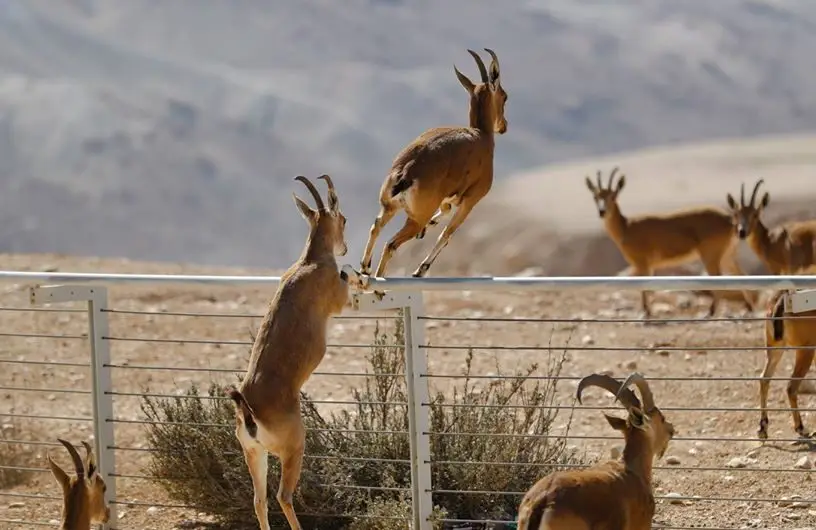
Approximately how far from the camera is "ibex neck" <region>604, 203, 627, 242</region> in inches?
717

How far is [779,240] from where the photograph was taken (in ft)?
51.6

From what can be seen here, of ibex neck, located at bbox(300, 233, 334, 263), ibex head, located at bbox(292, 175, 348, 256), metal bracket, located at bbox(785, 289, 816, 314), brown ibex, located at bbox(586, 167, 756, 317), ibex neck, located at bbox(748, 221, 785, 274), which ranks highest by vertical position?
brown ibex, located at bbox(586, 167, 756, 317)

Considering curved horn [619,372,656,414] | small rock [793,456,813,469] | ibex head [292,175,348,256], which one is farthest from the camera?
small rock [793,456,813,469]

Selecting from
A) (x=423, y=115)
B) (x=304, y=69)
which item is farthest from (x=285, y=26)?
(x=423, y=115)

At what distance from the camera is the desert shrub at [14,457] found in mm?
10016

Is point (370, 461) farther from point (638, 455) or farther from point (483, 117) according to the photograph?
point (638, 455)

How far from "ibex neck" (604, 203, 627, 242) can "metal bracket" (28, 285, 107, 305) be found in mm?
11149

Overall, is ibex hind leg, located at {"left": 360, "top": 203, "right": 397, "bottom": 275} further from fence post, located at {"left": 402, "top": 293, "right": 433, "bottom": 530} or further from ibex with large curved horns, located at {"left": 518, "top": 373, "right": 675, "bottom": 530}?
ibex with large curved horns, located at {"left": 518, "top": 373, "right": 675, "bottom": 530}

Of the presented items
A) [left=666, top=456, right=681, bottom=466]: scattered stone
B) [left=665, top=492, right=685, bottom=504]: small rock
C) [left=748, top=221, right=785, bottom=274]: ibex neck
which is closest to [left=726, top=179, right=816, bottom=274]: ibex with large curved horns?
[left=748, top=221, right=785, bottom=274]: ibex neck

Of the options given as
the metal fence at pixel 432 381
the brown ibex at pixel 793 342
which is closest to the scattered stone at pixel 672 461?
the metal fence at pixel 432 381

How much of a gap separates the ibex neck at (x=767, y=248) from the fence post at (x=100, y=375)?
31.6 ft

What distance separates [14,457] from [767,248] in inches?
353

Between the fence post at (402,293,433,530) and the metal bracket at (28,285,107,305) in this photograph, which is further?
the metal bracket at (28,285,107,305)

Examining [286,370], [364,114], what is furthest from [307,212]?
[364,114]
